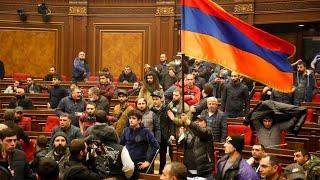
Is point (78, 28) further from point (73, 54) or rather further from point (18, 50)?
point (18, 50)

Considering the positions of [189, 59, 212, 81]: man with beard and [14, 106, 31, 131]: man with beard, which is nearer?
[14, 106, 31, 131]: man with beard

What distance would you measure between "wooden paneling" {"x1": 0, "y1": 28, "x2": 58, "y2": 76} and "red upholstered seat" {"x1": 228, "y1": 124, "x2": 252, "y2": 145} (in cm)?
1041

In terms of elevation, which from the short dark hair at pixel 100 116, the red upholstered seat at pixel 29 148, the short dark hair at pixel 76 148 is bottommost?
the red upholstered seat at pixel 29 148

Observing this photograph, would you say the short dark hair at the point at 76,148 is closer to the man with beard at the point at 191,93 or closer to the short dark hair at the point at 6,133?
the short dark hair at the point at 6,133

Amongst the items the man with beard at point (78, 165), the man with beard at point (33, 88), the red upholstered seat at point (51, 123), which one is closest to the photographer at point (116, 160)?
the man with beard at point (78, 165)

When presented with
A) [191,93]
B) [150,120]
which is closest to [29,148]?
[150,120]

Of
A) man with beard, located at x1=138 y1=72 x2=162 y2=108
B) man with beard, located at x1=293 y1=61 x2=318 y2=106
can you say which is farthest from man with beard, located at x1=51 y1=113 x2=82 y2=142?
man with beard, located at x1=293 y1=61 x2=318 y2=106

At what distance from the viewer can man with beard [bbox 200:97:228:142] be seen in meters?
7.66

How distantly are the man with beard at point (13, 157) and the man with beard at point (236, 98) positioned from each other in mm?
4435

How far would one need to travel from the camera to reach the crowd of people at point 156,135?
17.2 feet

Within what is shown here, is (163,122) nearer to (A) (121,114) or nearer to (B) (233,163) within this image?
(A) (121,114)

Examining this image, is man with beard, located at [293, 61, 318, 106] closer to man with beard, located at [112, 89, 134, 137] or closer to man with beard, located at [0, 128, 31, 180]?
man with beard, located at [112, 89, 134, 137]

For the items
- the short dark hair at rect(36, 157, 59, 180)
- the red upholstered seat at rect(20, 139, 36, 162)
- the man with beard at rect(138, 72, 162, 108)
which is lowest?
the red upholstered seat at rect(20, 139, 36, 162)

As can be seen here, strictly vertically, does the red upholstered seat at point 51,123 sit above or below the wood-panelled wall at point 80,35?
below
